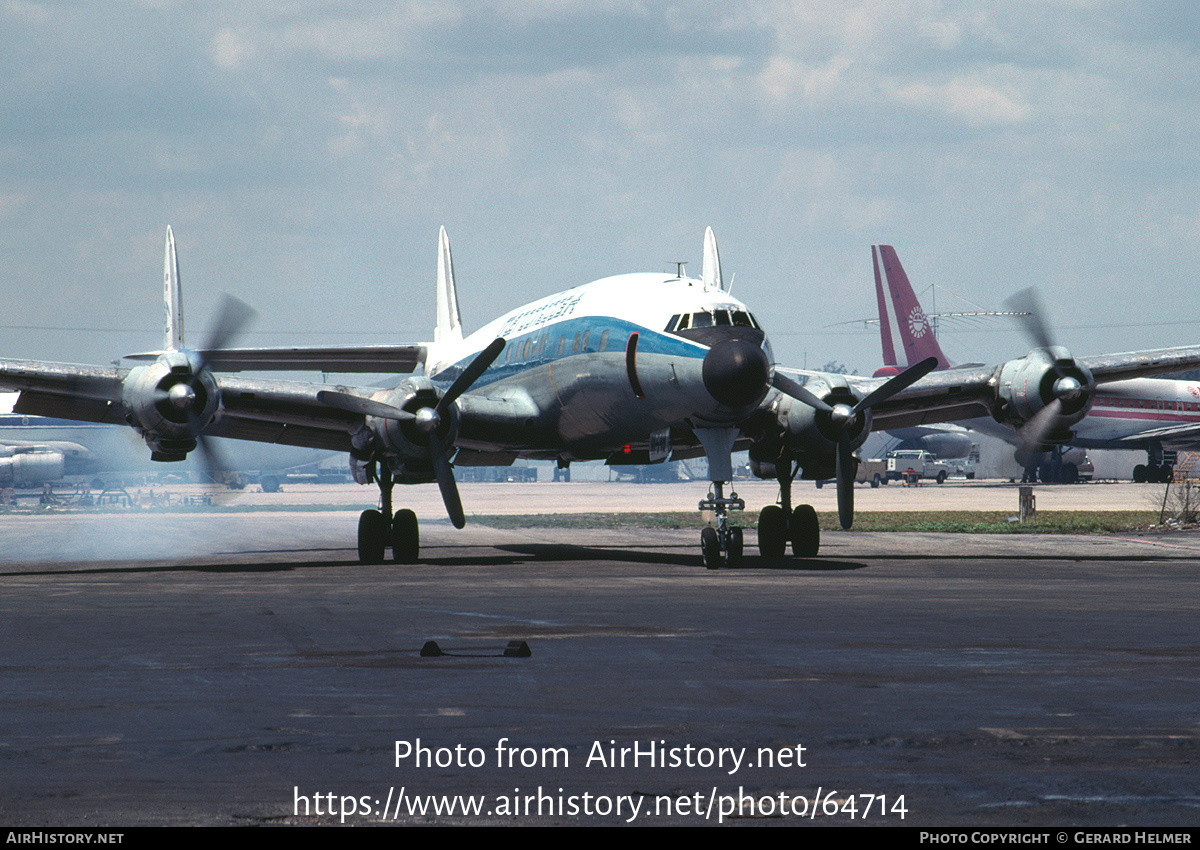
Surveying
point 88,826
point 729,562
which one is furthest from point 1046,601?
point 88,826

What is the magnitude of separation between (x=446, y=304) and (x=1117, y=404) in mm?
51083

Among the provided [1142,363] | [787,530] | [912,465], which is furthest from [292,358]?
[912,465]

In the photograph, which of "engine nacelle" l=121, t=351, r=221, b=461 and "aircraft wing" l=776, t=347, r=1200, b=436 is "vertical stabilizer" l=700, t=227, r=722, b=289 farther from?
"engine nacelle" l=121, t=351, r=221, b=461

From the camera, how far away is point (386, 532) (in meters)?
26.7

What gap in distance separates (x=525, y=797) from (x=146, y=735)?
9.69 feet

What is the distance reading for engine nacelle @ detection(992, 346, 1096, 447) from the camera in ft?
83.4

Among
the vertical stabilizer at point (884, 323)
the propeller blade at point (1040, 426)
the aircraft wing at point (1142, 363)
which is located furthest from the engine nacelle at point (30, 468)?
the aircraft wing at point (1142, 363)

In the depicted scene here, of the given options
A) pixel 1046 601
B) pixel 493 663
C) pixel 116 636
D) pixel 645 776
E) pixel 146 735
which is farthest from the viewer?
pixel 1046 601

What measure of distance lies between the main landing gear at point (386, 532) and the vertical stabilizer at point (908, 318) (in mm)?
52817

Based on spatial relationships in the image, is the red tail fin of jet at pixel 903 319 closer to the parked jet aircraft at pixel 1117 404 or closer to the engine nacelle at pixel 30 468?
the parked jet aircraft at pixel 1117 404

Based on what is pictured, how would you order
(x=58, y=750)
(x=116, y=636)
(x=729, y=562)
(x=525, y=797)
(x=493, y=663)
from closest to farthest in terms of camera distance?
(x=525, y=797), (x=58, y=750), (x=493, y=663), (x=116, y=636), (x=729, y=562)

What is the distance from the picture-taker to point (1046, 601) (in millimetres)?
17109

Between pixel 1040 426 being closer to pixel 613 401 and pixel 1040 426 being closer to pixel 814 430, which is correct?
pixel 814 430
